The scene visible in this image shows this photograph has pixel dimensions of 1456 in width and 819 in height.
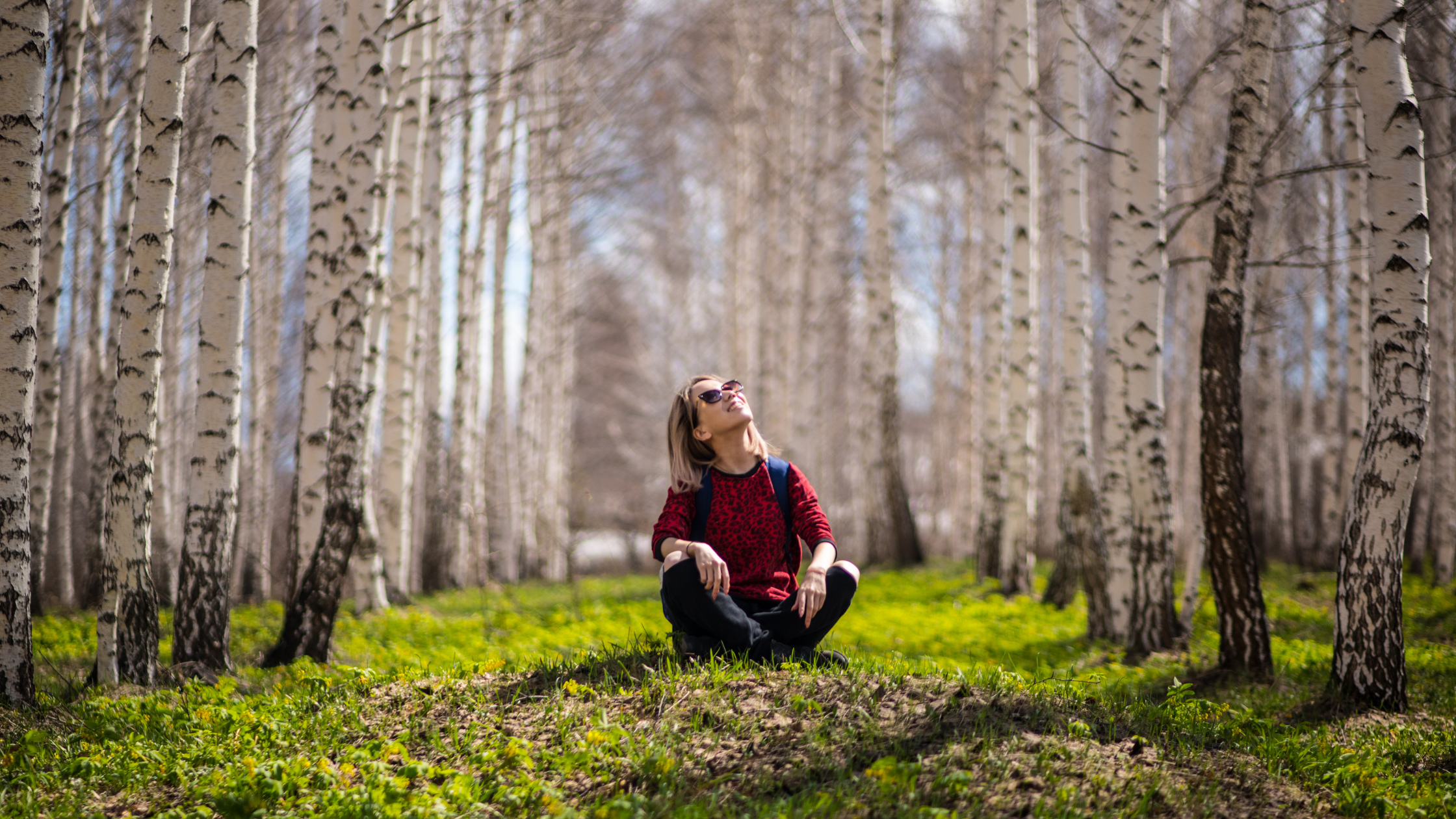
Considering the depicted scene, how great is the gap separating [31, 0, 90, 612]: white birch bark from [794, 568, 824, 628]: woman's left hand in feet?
21.6

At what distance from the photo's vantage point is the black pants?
3664mm

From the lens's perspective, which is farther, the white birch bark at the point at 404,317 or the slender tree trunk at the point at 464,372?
the slender tree trunk at the point at 464,372

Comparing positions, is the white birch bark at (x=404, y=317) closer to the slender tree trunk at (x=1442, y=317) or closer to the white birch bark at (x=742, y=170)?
the white birch bark at (x=742, y=170)

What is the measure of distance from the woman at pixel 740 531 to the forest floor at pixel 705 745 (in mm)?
170

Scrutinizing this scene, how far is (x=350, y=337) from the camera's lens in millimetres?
5602

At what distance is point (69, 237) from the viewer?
12781 millimetres

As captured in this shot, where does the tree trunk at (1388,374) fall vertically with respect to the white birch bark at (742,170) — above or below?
below

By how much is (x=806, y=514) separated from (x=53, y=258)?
7.23 m

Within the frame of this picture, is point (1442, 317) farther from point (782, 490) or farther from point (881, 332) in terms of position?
point (782, 490)

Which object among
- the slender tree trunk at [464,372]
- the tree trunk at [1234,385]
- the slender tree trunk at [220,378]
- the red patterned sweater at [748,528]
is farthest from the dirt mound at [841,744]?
the slender tree trunk at [464,372]

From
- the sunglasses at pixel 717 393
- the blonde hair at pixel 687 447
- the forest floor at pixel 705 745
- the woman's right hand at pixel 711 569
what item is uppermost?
A: the sunglasses at pixel 717 393

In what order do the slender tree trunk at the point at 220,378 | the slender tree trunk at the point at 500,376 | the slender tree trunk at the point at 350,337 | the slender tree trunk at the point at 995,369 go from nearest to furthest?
the slender tree trunk at the point at 220,378
the slender tree trunk at the point at 350,337
the slender tree trunk at the point at 995,369
the slender tree trunk at the point at 500,376

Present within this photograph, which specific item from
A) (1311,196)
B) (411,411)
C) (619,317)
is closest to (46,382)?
(411,411)

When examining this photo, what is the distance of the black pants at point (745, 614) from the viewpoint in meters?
3.66
